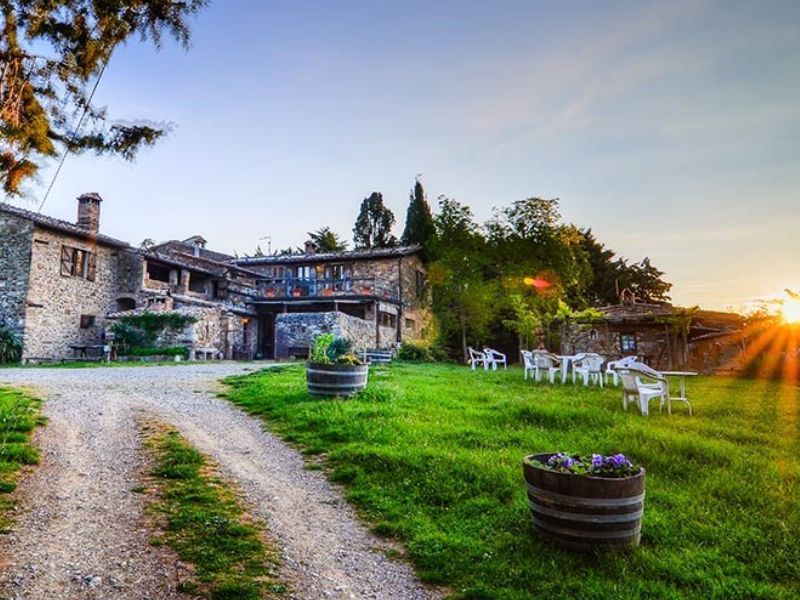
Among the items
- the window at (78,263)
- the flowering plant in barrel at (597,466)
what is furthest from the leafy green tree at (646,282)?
the flowering plant in barrel at (597,466)

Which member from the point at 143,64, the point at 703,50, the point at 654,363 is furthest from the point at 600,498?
the point at 654,363

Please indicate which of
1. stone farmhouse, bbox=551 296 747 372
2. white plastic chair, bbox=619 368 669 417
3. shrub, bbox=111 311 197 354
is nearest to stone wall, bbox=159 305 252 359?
shrub, bbox=111 311 197 354

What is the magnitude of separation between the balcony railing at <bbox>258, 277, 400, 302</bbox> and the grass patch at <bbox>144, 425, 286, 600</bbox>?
23.2 m

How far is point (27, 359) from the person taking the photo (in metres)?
21.6

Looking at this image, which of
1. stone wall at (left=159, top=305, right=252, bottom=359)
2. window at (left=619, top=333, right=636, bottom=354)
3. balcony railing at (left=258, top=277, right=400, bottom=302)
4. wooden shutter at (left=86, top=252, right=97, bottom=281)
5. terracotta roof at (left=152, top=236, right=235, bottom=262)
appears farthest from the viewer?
terracotta roof at (left=152, top=236, right=235, bottom=262)

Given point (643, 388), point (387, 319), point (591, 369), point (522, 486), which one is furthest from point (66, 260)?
point (522, 486)

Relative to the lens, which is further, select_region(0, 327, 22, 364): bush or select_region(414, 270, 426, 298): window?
select_region(414, 270, 426, 298): window

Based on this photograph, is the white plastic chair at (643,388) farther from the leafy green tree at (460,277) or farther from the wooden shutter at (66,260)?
the wooden shutter at (66,260)

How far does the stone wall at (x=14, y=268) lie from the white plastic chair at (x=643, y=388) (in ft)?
81.3

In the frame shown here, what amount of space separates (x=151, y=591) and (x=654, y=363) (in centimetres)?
2540

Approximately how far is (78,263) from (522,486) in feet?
89.5

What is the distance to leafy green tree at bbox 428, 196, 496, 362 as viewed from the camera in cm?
2998

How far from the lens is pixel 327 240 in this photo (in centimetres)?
4731

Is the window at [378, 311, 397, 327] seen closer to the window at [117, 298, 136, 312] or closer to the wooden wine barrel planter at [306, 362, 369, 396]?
the window at [117, 298, 136, 312]
